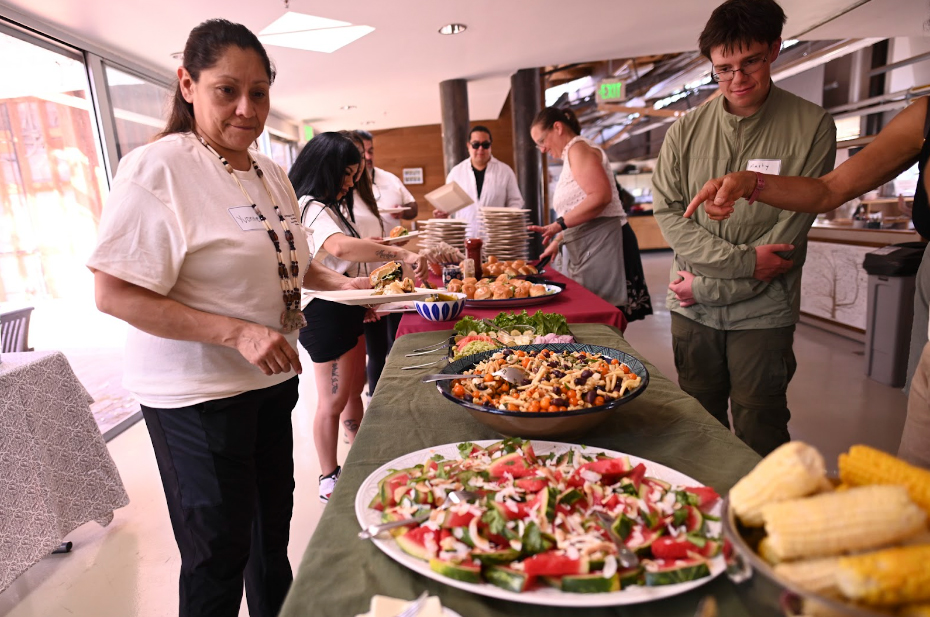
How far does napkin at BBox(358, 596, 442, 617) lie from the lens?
0.56 m

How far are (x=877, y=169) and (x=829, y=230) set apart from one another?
4453mm

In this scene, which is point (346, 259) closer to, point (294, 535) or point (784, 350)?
point (294, 535)

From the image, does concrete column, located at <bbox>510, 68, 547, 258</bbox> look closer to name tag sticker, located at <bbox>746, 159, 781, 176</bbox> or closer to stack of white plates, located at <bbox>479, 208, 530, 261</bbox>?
stack of white plates, located at <bbox>479, 208, 530, 261</bbox>

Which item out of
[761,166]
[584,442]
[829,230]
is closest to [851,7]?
[829,230]

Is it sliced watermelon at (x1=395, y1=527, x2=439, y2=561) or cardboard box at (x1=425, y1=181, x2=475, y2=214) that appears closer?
sliced watermelon at (x1=395, y1=527, x2=439, y2=561)

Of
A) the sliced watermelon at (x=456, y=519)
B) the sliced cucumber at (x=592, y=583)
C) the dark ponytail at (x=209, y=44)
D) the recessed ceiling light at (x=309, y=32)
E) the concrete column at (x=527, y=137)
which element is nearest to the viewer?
the sliced cucumber at (x=592, y=583)

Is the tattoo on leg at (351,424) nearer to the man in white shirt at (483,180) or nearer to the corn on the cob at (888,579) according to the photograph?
the man in white shirt at (483,180)

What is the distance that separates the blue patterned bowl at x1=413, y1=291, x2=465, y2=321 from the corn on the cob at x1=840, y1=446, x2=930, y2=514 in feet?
4.90

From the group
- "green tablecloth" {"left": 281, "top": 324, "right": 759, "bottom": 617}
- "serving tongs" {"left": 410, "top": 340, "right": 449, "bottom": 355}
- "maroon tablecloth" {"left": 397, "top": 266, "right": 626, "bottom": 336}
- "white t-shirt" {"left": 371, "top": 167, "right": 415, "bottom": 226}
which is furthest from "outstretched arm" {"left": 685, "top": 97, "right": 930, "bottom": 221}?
"white t-shirt" {"left": 371, "top": 167, "right": 415, "bottom": 226}

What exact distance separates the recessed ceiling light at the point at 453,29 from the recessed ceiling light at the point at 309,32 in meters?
0.61

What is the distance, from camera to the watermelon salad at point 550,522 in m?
0.61

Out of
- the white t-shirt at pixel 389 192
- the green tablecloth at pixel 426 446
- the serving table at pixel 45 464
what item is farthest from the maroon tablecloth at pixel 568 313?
the white t-shirt at pixel 389 192

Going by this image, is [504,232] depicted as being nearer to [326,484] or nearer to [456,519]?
[326,484]

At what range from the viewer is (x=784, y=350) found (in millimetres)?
1829
